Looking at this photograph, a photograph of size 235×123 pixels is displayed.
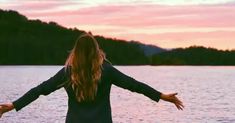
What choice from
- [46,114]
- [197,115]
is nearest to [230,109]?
[197,115]

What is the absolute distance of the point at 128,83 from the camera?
17.8ft

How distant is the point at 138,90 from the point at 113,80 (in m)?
0.27

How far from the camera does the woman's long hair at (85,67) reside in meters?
5.21

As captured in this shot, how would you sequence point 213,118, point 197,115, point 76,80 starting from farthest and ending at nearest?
point 197,115
point 213,118
point 76,80

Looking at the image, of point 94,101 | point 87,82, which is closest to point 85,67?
point 87,82

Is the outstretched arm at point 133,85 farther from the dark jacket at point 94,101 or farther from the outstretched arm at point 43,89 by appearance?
the outstretched arm at point 43,89

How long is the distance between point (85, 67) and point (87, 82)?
0.13 meters

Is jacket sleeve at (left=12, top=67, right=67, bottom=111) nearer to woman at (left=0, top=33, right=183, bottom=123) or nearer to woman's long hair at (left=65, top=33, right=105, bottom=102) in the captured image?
woman at (left=0, top=33, right=183, bottom=123)

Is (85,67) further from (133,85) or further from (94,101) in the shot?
(133,85)

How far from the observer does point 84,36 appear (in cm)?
525

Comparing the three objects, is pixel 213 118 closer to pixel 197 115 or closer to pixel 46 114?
pixel 197 115

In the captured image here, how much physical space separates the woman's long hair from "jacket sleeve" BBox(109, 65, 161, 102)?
0.16 m

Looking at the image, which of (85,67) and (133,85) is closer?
(85,67)

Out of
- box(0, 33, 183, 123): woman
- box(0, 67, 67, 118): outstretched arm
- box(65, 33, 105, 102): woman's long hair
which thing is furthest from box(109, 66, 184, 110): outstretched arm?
box(0, 67, 67, 118): outstretched arm
